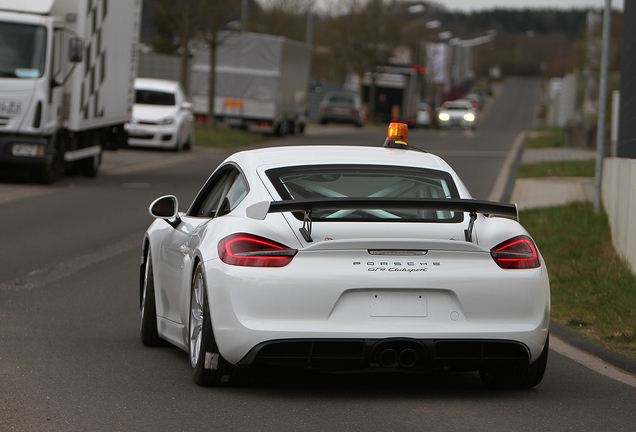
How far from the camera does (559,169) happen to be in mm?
25812

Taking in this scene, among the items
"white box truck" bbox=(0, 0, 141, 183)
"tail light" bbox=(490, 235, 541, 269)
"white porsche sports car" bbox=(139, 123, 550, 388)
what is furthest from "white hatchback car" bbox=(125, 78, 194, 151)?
"tail light" bbox=(490, 235, 541, 269)

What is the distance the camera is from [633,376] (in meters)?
6.57

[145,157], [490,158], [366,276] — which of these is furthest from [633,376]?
[490,158]

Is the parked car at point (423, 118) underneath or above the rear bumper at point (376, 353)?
above

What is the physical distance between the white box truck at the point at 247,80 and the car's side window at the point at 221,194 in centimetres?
3060

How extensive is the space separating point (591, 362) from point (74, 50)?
13.2 metres

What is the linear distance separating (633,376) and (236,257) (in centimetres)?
270

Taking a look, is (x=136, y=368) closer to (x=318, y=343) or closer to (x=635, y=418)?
(x=318, y=343)

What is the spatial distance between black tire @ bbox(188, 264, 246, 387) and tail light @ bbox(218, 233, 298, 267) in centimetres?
27

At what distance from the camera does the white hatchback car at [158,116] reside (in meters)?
28.1

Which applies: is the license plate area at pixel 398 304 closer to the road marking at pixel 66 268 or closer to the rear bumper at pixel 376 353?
the rear bumper at pixel 376 353

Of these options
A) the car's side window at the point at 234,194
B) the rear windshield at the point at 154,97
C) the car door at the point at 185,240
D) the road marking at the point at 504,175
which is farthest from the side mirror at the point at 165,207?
the rear windshield at the point at 154,97

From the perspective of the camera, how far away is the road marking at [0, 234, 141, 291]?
31.0 feet

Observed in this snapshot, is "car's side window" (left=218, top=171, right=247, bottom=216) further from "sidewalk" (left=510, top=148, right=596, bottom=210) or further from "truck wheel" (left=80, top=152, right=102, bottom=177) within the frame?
"truck wheel" (left=80, top=152, right=102, bottom=177)
